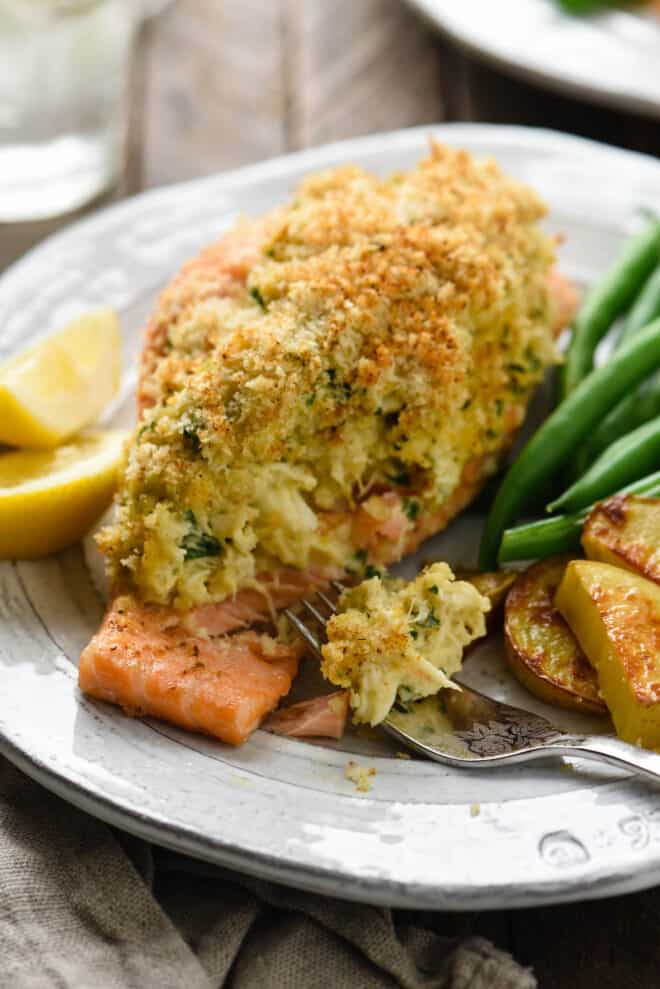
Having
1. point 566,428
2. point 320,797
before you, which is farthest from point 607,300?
point 320,797

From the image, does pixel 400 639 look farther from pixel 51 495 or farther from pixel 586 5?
pixel 586 5

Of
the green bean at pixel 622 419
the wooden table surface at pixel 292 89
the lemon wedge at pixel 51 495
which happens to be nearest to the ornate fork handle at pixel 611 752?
the green bean at pixel 622 419

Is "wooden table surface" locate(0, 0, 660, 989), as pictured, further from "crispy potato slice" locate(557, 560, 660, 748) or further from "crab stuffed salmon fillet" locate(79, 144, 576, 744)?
"crispy potato slice" locate(557, 560, 660, 748)

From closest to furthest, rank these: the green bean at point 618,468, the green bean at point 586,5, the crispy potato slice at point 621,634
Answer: the crispy potato slice at point 621,634 → the green bean at point 618,468 → the green bean at point 586,5

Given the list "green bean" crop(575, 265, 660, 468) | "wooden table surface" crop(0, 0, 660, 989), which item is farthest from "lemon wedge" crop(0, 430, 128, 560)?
"wooden table surface" crop(0, 0, 660, 989)

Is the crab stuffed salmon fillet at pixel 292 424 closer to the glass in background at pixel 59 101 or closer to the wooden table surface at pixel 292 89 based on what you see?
the glass in background at pixel 59 101

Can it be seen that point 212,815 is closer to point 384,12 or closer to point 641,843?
point 641,843
